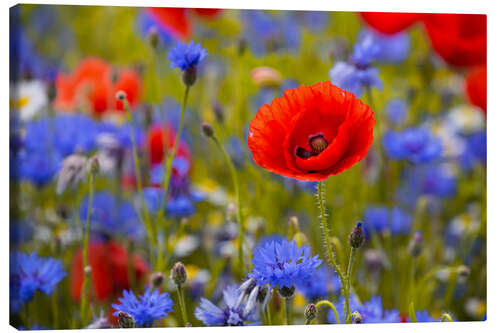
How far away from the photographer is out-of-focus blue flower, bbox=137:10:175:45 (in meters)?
1.44

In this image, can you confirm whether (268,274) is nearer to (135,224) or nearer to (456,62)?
(135,224)

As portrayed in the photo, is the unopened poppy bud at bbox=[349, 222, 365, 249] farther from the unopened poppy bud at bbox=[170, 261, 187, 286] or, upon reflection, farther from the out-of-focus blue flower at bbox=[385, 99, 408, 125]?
the out-of-focus blue flower at bbox=[385, 99, 408, 125]

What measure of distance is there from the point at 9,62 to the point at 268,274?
581 millimetres

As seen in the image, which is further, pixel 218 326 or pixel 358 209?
pixel 358 209

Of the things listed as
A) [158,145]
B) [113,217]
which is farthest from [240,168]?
[113,217]

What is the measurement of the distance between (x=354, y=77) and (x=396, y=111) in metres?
0.35

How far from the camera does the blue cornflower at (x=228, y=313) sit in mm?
1004

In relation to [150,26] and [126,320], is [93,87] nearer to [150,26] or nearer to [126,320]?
[150,26]

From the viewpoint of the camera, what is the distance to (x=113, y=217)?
1.42 m

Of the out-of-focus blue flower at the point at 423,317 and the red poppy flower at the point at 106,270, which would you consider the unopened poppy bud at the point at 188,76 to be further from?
the out-of-focus blue flower at the point at 423,317

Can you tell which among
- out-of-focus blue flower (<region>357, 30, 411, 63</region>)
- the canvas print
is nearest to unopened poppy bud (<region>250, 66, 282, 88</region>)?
the canvas print

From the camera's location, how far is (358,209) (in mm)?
1422
